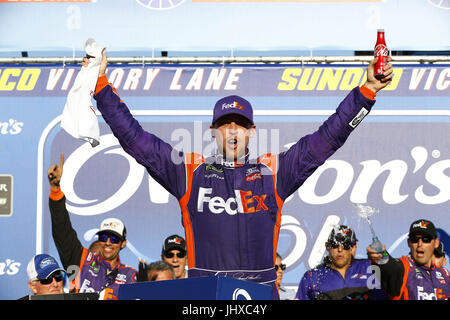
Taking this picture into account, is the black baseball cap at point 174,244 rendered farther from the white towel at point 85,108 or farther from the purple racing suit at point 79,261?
the white towel at point 85,108

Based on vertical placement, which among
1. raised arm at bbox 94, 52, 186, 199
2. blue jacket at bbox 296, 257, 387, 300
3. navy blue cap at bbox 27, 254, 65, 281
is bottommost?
blue jacket at bbox 296, 257, 387, 300

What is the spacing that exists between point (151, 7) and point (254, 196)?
134 inches

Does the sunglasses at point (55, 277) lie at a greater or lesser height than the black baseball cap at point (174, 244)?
lesser

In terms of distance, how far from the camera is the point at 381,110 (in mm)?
6445

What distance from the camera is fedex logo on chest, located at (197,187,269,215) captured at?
3.50m

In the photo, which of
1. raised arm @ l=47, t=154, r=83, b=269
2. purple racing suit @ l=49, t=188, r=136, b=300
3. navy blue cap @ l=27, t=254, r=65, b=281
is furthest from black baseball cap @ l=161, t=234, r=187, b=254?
navy blue cap @ l=27, t=254, r=65, b=281

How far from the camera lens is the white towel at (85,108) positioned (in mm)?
3670

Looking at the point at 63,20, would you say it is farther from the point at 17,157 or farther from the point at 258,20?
the point at 258,20

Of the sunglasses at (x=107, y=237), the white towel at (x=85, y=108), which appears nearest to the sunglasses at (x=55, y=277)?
the sunglasses at (x=107, y=237)

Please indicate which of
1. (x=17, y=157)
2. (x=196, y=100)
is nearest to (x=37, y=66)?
(x=17, y=157)

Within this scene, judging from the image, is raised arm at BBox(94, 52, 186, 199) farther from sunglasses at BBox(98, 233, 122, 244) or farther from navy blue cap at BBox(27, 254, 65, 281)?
sunglasses at BBox(98, 233, 122, 244)

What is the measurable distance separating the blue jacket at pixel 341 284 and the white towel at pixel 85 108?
2.91 meters

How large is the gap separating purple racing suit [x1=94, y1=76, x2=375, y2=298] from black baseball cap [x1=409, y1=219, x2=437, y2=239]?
9.16ft

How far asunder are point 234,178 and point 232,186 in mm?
51
